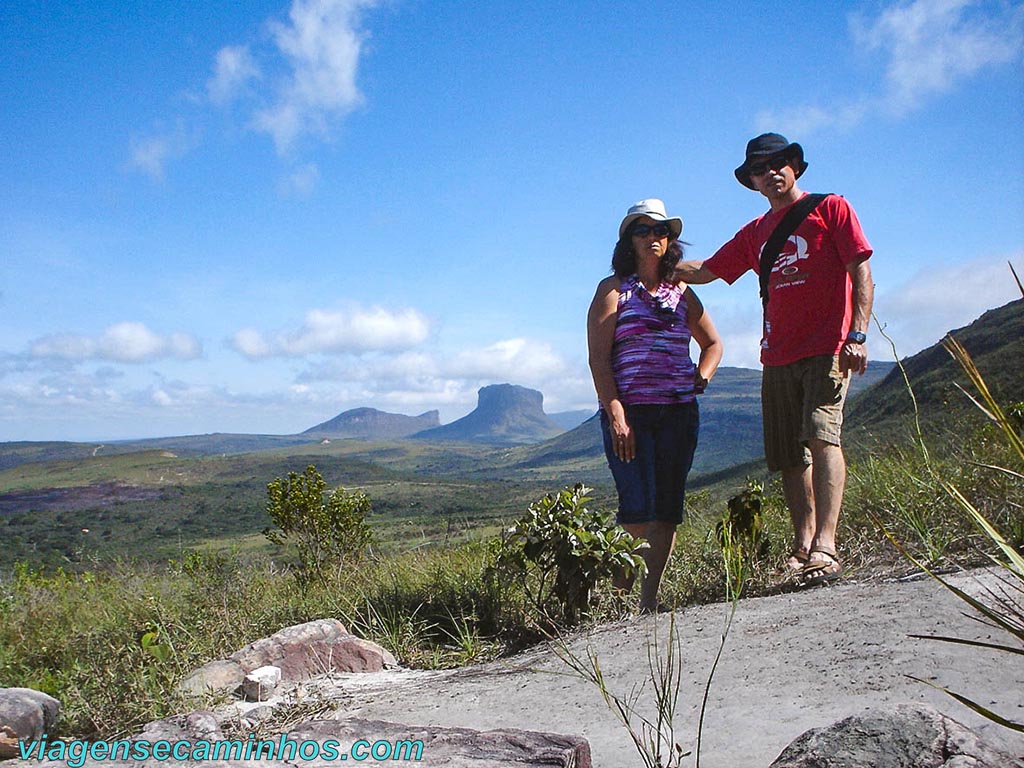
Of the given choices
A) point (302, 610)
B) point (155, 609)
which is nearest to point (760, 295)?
point (302, 610)

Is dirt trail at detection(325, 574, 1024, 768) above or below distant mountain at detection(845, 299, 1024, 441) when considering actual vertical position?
below

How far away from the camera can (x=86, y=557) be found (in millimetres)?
6441

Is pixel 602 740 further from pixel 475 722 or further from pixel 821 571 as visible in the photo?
pixel 821 571

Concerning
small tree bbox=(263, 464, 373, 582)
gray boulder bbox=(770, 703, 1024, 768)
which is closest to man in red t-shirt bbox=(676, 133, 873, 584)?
gray boulder bbox=(770, 703, 1024, 768)

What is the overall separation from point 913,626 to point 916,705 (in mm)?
1262

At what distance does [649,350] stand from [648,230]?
69 centimetres

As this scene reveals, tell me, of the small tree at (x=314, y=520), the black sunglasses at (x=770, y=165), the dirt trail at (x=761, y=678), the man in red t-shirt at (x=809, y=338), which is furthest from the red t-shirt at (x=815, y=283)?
the small tree at (x=314, y=520)

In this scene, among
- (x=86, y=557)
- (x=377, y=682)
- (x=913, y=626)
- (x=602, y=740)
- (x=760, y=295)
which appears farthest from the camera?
(x=86, y=557)

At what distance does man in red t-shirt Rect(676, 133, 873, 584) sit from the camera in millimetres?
4164

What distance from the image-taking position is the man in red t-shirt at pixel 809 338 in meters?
4.16

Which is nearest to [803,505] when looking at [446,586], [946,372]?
[446,586]

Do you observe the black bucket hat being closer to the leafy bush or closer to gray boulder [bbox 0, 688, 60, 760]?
the leafy bush

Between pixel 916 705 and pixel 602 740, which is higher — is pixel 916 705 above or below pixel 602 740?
above

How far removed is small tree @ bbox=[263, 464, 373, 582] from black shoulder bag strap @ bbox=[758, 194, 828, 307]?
4412 mm
